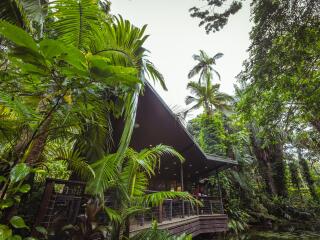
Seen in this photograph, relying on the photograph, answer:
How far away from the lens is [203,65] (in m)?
22.5

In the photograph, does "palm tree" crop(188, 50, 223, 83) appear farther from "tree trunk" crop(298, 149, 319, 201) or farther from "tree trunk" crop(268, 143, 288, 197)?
"tree trunk" crop(298, 149, 319, 201)

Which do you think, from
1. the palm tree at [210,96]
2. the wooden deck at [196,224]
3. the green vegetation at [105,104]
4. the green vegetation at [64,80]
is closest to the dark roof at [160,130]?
the green vegetation at [105,104]

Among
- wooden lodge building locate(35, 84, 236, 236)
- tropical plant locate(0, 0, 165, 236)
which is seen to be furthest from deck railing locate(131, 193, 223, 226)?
tropical plant locate(0, 0, 165, 236)

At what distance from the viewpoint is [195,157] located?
414 inches

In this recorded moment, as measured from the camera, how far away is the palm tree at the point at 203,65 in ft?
72.8

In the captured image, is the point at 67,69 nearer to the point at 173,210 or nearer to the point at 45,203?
the point at 45,203

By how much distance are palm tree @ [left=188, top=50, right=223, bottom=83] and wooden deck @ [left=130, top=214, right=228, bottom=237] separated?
15.3 m

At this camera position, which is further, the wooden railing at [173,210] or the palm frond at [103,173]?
the wooden railing at [173,210]

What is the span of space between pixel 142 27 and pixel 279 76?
21.4 feet

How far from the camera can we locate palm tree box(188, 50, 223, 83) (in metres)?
22.2

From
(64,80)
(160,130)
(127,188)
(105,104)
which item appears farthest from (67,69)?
(160,130)

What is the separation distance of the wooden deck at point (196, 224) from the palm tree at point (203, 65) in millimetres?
15335

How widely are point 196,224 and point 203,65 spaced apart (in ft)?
59.1

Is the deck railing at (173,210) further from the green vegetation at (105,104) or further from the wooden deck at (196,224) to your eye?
the green vegetation at (105,104)
